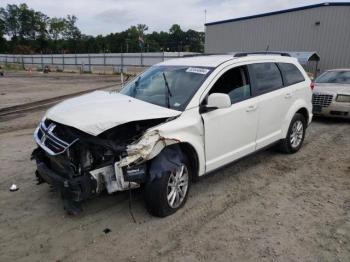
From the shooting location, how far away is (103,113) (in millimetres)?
3588

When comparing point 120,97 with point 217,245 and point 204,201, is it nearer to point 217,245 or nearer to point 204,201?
point 204,201

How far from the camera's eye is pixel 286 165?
548cm

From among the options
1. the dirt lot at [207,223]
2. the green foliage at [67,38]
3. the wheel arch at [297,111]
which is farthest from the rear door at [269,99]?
the green foliage at [67,38]

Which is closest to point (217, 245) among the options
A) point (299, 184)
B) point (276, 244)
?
point (276, 244)

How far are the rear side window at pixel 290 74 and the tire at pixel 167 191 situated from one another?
2.76 m

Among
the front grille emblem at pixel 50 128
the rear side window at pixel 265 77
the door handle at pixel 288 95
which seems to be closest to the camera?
the front grille emblem at pixel 50 128

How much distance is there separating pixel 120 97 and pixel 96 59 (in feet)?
145

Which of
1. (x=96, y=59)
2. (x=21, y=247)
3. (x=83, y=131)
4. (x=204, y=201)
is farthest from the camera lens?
(x=96, y=59)

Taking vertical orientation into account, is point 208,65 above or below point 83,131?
above

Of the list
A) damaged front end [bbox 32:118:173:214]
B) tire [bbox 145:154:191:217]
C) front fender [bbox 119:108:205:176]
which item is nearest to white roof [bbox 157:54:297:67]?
front fender [bbox 119:108:205:176]

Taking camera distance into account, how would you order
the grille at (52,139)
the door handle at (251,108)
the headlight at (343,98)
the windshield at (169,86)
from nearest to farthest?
the grille at (52,139)
the windshield at (169,86)
the door handle at (251,108)
the headlight at (343,98)

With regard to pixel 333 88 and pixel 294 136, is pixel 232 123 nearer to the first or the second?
pixel 294 136

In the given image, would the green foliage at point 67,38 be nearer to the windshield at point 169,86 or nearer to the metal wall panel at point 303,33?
the metal wall panel at point 303,33

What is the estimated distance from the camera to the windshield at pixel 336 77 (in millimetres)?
9459
